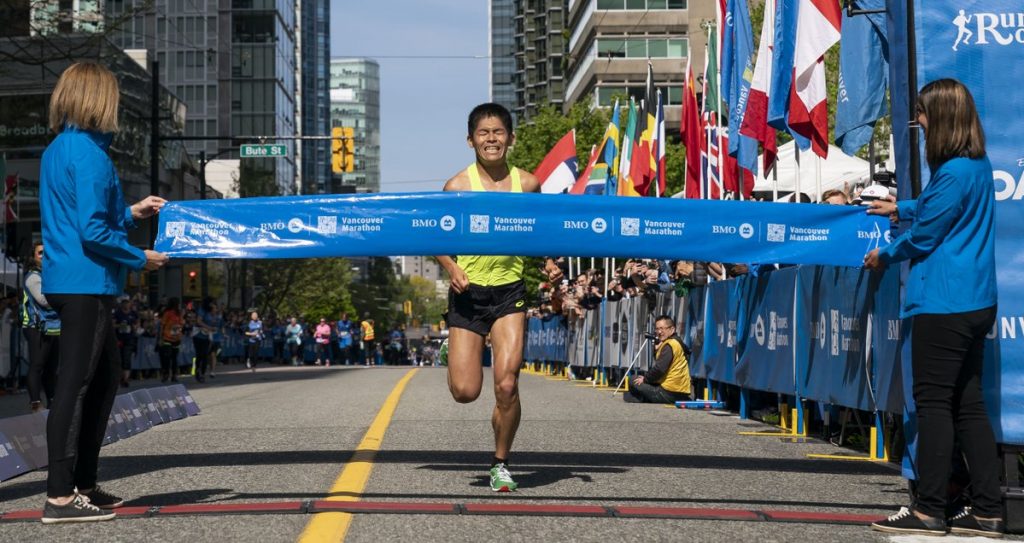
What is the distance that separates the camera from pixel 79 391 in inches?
262

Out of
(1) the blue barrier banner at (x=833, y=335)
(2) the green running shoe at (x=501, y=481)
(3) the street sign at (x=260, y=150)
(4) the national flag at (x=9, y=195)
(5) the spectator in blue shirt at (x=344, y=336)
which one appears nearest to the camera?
(2) the green running shoe at (x=501, y=481)

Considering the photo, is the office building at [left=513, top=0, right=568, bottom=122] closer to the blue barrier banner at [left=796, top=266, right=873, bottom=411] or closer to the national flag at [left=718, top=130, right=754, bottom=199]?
the national flag at [left=718, top=130, right=754, bottom=199]

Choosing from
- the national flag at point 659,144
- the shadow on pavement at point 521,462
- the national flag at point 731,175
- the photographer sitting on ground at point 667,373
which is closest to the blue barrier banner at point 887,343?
the shadow on pavement at point 521,462

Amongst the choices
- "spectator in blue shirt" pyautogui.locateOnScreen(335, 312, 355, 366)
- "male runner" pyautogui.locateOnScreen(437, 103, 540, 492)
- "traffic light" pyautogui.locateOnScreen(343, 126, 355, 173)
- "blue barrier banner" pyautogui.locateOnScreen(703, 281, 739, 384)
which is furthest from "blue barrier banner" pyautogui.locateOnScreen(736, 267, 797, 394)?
"spectator in blue shirt" pyautogui.locateOnScreen(335, 312, 355, 366)

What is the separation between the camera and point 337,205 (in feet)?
26.1

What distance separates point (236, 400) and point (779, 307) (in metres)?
8.12

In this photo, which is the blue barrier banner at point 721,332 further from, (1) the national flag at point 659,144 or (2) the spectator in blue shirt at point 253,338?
(2) the spectator in blue shirt at point 253,338

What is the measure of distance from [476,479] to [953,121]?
3.33m

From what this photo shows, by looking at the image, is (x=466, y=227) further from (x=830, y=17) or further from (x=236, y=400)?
(x=236, y=400)

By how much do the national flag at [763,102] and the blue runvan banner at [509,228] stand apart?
29.3 feet

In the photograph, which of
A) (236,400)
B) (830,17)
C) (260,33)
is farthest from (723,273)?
(260,33)

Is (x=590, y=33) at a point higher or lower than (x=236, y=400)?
higher

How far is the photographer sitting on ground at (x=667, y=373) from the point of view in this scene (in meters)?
16.7

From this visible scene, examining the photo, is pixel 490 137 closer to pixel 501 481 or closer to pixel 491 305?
pixel 491 305
